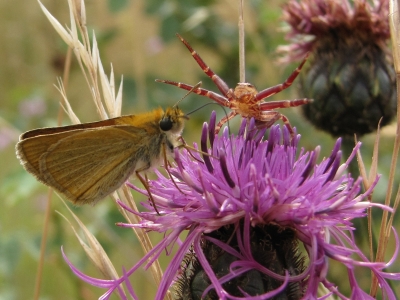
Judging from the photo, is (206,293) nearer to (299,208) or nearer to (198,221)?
(198,221)

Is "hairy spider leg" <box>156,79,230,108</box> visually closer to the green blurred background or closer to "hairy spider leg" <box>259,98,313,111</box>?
"hairy spider leg" <box>259,98,313,111</box>

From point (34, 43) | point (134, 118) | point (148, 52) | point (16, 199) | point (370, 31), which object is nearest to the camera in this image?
point (134, 118)

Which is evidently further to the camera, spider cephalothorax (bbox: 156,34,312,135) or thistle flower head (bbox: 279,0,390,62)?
thistle flower head (bbox: 279,0,390,62)

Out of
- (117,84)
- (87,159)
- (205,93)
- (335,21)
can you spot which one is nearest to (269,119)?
(205,93)

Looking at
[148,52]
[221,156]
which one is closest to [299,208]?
[221,156]

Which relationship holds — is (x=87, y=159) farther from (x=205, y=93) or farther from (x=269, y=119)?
(x=269, y=119)

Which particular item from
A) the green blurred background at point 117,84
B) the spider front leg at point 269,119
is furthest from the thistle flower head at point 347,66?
the spider front leg at point 269,119

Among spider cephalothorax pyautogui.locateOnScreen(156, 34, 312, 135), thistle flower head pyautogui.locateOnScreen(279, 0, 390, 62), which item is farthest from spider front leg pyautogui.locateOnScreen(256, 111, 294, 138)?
thistle flower head pyautogui.locateOnScreen(279, 0, 390, 62)
